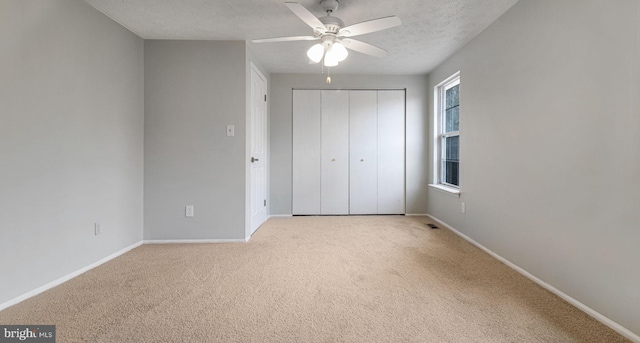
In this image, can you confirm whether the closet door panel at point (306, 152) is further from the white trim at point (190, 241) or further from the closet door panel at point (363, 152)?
the white trim at point (190, 241)

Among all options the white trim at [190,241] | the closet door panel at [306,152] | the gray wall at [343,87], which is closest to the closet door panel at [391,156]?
the gray wall at [343,87]

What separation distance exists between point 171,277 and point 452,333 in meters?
2.01

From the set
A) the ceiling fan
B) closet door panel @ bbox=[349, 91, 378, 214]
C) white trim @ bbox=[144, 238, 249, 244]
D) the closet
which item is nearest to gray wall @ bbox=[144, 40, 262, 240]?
white trim @ bbox=[144, 238, 249, 244]

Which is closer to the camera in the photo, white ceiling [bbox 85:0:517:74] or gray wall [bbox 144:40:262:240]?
white ceiling [bbox 85:0:517:74]

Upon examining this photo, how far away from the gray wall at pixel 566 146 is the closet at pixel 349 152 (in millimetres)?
1637

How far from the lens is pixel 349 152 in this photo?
4.46m

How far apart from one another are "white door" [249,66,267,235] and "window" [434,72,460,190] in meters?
2.51

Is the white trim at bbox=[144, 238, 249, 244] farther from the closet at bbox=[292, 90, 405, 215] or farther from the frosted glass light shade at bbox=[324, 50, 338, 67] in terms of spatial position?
the frosted glass light shade at bbox=[324, 50, 338, 67]

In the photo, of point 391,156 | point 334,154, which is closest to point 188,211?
point 334,154

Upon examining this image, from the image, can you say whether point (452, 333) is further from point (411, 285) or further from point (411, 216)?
point (411, 216)

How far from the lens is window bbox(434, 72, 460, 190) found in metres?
3.67

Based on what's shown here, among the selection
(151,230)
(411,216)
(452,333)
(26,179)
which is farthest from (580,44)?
(151,230)

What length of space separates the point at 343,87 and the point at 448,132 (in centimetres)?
170

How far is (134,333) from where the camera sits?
149cm
